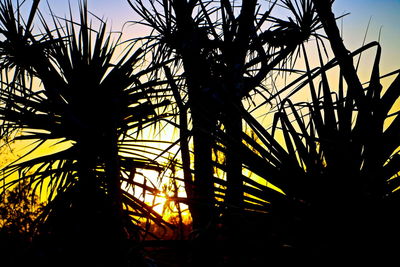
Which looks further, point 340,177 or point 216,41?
point 216,41

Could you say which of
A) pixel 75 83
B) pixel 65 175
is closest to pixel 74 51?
pixel 75 83

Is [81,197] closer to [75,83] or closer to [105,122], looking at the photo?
[105,122]

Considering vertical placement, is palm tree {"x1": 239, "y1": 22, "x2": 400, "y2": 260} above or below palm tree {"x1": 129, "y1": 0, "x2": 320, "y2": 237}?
below

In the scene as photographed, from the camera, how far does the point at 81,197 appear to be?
10.4 feet

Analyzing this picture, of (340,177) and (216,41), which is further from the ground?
(216,41)

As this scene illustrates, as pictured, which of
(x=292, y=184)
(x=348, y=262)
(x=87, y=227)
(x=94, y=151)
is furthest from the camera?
(x=94, y=151)

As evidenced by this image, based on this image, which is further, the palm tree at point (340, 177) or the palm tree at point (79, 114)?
the palm tree at point (79, 114)

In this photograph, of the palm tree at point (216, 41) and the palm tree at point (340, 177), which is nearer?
the palm tree at point (340, 177)

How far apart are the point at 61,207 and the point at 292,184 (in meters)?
2.57

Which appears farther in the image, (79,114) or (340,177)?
(79,114)

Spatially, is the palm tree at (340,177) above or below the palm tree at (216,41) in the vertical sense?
below

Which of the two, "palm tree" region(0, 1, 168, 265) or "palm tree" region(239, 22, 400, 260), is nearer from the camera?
"palm tree" region(239, 22, 400, 260)

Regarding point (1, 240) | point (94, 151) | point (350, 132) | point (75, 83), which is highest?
point (75, 83)

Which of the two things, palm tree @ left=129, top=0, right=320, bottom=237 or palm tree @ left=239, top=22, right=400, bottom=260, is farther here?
palm tree @ left=129, top=0, right=320, bottom=237
